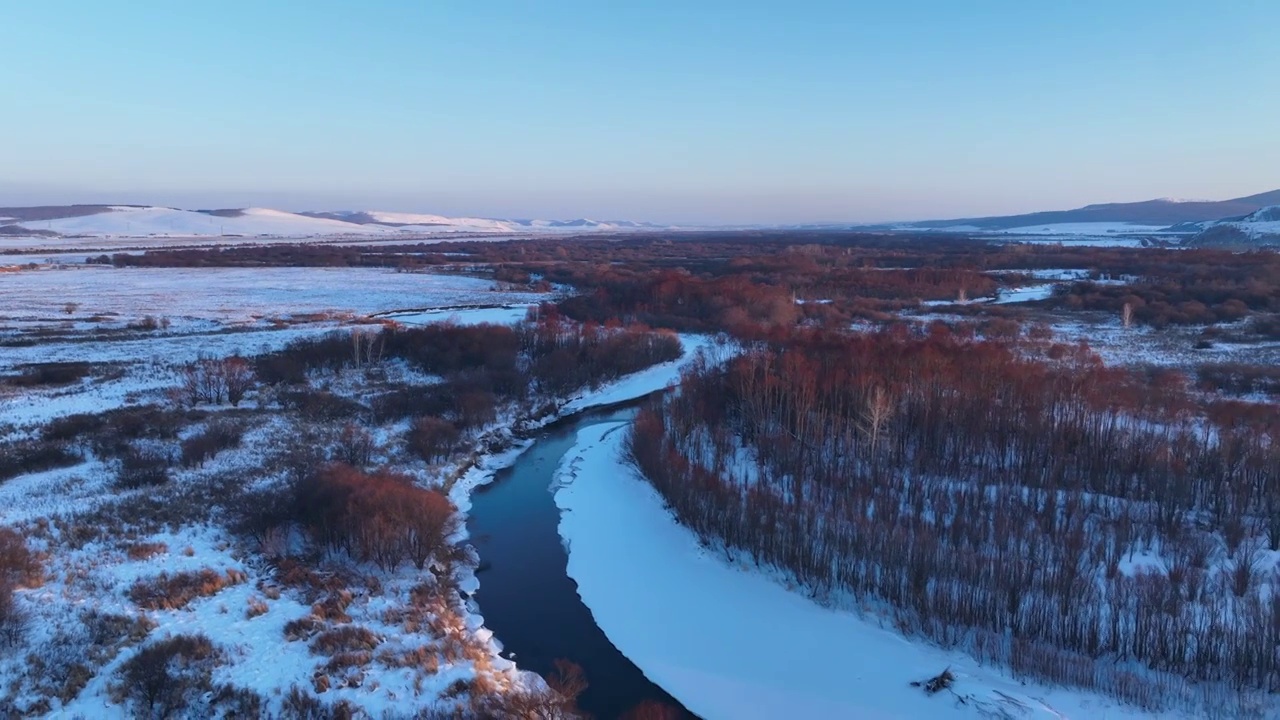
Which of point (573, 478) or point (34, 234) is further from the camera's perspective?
point (34, 234)

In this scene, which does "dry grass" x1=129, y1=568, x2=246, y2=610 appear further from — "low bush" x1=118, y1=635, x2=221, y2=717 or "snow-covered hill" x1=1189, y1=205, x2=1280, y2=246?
"snow-covered hill" x1=1189, y1=205, x2=1280, y2=246

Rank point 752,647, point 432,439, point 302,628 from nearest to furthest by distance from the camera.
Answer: point 302,628 → point 752,647 → point 432,439

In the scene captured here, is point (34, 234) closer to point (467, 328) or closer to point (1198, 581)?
point (467, 328)

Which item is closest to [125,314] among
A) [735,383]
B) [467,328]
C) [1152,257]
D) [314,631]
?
[467,328]

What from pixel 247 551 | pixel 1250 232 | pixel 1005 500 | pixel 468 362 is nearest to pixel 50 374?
pixel 468 362

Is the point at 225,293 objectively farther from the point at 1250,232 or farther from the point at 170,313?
the point at 1250,232

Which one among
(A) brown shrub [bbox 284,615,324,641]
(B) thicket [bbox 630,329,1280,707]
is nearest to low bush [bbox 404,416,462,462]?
(B) thicket [bbox 630,329,1280,707]

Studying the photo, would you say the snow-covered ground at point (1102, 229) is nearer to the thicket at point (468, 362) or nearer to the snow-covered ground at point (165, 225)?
the thicket at point (468, 362)
